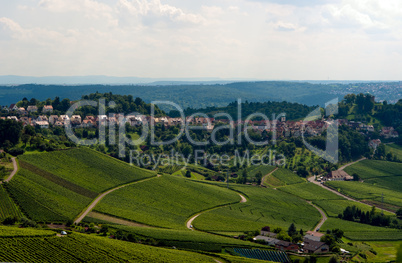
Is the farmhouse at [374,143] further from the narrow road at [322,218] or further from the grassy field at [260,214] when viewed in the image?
the grassy field at [260,214]

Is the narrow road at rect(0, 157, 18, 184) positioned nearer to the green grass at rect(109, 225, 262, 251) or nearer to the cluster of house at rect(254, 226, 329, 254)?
the green grass at rect(109, 225, 262, 251)

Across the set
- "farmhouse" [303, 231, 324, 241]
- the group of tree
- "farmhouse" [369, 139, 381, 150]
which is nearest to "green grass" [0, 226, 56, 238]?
"farmhouse" [303, 231, 324, 241]

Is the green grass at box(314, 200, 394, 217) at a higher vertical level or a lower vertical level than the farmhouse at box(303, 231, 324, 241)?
lower

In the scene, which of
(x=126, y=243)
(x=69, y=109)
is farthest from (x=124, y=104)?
(x=126, y=243)

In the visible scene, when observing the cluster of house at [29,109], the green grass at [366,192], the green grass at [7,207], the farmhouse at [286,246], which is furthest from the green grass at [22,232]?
the cluster of house at [29,109]

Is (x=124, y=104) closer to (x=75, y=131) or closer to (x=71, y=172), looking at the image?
(x=75, y=131)

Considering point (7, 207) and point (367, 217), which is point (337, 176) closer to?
point (367, 217)
